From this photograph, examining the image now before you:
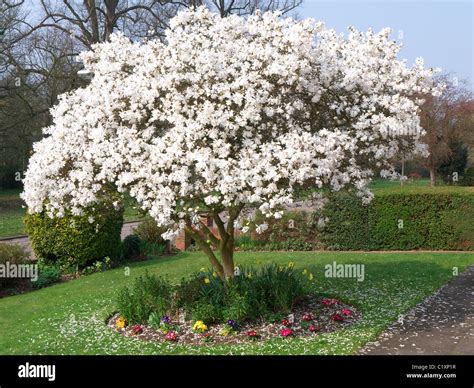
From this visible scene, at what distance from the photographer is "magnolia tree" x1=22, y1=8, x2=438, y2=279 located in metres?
8.07

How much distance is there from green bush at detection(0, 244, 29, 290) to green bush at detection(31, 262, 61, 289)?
0.30 meters

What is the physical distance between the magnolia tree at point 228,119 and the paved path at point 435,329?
2.32 metres

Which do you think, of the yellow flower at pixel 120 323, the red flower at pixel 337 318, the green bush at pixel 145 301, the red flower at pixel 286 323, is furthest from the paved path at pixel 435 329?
the yellow flower at pixel 120 323

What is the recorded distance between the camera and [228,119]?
8289 mm

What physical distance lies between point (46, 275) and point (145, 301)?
5811mm

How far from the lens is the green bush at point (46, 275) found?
47.1 feet

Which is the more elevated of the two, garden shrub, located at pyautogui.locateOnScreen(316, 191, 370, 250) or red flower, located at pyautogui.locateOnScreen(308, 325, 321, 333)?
garden shrub, located at pyautogui.locateOnScreen(316, 191, 370, 250)

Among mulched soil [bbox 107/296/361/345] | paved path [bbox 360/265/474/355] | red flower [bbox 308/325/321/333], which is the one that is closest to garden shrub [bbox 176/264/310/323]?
mulched soil [bbox 107/296/361/345]

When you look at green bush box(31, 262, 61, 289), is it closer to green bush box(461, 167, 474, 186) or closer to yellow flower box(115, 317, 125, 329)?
yellow flower box(115, 317, 125, 329)

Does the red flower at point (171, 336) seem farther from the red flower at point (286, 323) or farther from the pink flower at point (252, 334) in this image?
the red flower at point (286, 323)

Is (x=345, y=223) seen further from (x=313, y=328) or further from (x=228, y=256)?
(x=313, y=328)

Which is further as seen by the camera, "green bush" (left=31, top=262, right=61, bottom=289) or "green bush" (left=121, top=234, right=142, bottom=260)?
"green bush" (left=121, top=234, right=142, bottom=260)

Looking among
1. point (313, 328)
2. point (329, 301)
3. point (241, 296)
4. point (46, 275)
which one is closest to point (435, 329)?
point (313, 328)

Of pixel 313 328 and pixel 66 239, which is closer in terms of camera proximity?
pixel 313 328
